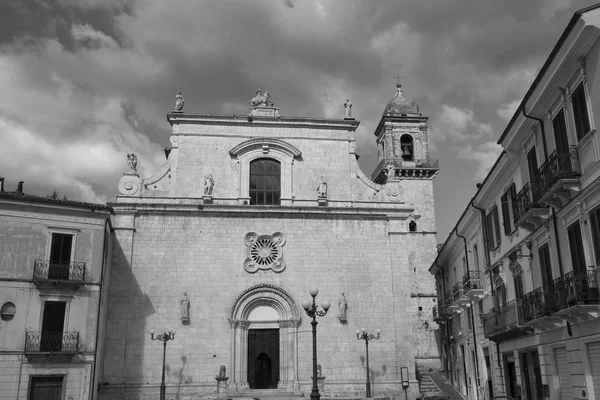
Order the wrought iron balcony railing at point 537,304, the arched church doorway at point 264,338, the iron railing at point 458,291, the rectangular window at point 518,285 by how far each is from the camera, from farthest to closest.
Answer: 1. the arched church doorway at point 264,338
2. the iron railing at point 458,291
3. the rectangular window at point 518,285
4. the wrought iron balcony railing at point 537,304

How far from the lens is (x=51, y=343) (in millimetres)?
24047

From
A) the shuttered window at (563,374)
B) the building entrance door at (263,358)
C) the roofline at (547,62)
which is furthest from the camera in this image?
the building entrance door at (263,358)

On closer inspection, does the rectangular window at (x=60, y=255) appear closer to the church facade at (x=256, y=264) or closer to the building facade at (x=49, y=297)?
the building facade at (x=49, y=297)

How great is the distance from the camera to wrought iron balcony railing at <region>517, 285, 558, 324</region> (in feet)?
48.4

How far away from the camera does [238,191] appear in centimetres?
3147

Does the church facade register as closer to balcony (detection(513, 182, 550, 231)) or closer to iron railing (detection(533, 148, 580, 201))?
balcony (detection(513, 182, 550, 231))

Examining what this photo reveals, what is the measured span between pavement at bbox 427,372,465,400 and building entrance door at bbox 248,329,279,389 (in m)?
8.87

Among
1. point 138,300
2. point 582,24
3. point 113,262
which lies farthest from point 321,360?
point 582,24

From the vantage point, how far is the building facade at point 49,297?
23.6 metres

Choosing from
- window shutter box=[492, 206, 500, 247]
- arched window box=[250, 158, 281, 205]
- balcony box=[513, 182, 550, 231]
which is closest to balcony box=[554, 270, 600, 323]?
balcony box=[513, 182, 550, 231]

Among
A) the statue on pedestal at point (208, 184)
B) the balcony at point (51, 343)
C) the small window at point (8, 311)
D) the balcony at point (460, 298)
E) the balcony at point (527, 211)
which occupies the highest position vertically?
the statue on pedestal at point (208, 184)

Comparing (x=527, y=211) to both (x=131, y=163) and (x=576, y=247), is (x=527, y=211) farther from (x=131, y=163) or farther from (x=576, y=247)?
(x=131, y=163)

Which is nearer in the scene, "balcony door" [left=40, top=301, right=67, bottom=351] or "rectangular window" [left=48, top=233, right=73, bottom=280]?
"balcony door" [left=40, top=301, right=67, bottom=351]

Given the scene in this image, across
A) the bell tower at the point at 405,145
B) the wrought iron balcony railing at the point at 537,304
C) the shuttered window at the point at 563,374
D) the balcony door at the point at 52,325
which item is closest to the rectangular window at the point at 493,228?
the wrought iron balcony railing at the point at 537,304
